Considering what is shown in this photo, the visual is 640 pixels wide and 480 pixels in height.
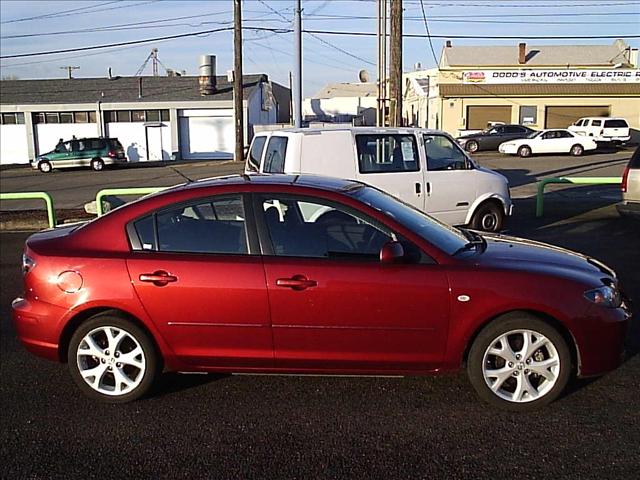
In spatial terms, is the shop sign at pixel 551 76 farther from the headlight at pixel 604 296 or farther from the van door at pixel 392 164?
the headlight at pixel 604 296

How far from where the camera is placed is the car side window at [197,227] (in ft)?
→ 15.6

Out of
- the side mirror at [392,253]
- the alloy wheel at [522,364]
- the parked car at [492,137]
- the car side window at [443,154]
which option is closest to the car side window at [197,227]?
the side mirror at [392,253]

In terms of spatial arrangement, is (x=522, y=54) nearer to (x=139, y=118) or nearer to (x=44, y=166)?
(x=139, y=118)

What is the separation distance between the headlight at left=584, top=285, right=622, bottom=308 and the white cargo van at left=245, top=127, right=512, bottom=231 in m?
5.46

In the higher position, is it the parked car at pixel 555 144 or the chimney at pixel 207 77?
the chimney at pixel 207 77

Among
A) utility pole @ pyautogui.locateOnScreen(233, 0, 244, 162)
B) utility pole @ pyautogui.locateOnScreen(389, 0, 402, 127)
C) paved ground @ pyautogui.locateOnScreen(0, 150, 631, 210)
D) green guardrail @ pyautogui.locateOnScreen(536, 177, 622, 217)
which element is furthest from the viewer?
utility pole @ pyautogui.locateOnScreen(233, 0, 244, 162)

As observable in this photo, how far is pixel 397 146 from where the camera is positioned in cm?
1038

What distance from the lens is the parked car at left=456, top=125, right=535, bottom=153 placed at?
39.2 m

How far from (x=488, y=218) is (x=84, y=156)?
3018cm

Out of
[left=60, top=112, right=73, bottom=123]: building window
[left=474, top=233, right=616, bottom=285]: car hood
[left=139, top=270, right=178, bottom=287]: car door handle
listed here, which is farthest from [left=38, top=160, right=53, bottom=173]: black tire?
[left=474, top=233, right=616, bottom=285]: car hood

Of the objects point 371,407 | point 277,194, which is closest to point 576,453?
point 371,407

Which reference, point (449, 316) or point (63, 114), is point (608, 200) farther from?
point (63, 114)

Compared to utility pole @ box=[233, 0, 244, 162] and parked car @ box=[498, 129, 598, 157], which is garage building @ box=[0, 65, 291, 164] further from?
parked car @ box=[498, 129, 598, 157]

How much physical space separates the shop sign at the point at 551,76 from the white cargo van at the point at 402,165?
37797 millimetres
